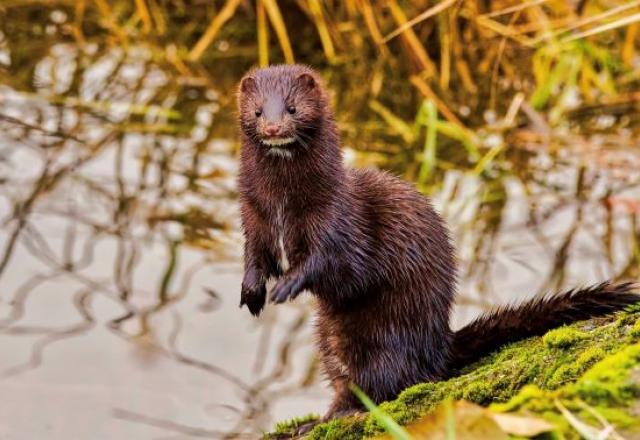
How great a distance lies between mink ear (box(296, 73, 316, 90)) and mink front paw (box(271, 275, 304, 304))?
1.94 feet

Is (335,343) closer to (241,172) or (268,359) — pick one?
(241,172)

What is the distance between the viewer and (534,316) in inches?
138

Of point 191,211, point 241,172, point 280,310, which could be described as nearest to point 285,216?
point 241,172

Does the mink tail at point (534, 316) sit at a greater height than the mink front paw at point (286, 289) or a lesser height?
lesser

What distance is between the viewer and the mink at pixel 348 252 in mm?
3559

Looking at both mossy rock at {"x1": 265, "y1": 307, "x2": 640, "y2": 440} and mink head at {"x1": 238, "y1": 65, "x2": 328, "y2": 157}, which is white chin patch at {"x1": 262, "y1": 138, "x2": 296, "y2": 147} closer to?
mink head at {"x1": 238, "y1": 65, "x2": 328, "y2": 157}

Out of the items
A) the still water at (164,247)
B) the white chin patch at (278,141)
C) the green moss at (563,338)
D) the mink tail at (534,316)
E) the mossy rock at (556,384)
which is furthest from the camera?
the still water at (164,247)

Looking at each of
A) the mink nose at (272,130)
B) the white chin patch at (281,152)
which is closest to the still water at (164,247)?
the white chin patch at (281,152)

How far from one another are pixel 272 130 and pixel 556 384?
1.13 m

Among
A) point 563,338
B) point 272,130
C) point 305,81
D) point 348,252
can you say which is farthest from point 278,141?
point 563,338

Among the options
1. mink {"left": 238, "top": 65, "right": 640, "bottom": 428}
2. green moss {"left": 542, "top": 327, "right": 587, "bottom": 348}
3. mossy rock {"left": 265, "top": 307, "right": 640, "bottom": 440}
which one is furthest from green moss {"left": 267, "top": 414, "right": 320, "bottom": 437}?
green moss {"left": 542, "top": 327, "right": 587, "bottom": 348}

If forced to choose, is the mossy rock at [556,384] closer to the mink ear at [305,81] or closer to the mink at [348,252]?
the mink at [348,252]

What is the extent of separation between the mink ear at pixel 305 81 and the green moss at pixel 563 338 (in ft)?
3.58

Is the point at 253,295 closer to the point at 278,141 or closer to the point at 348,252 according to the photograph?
the point at 348,252
